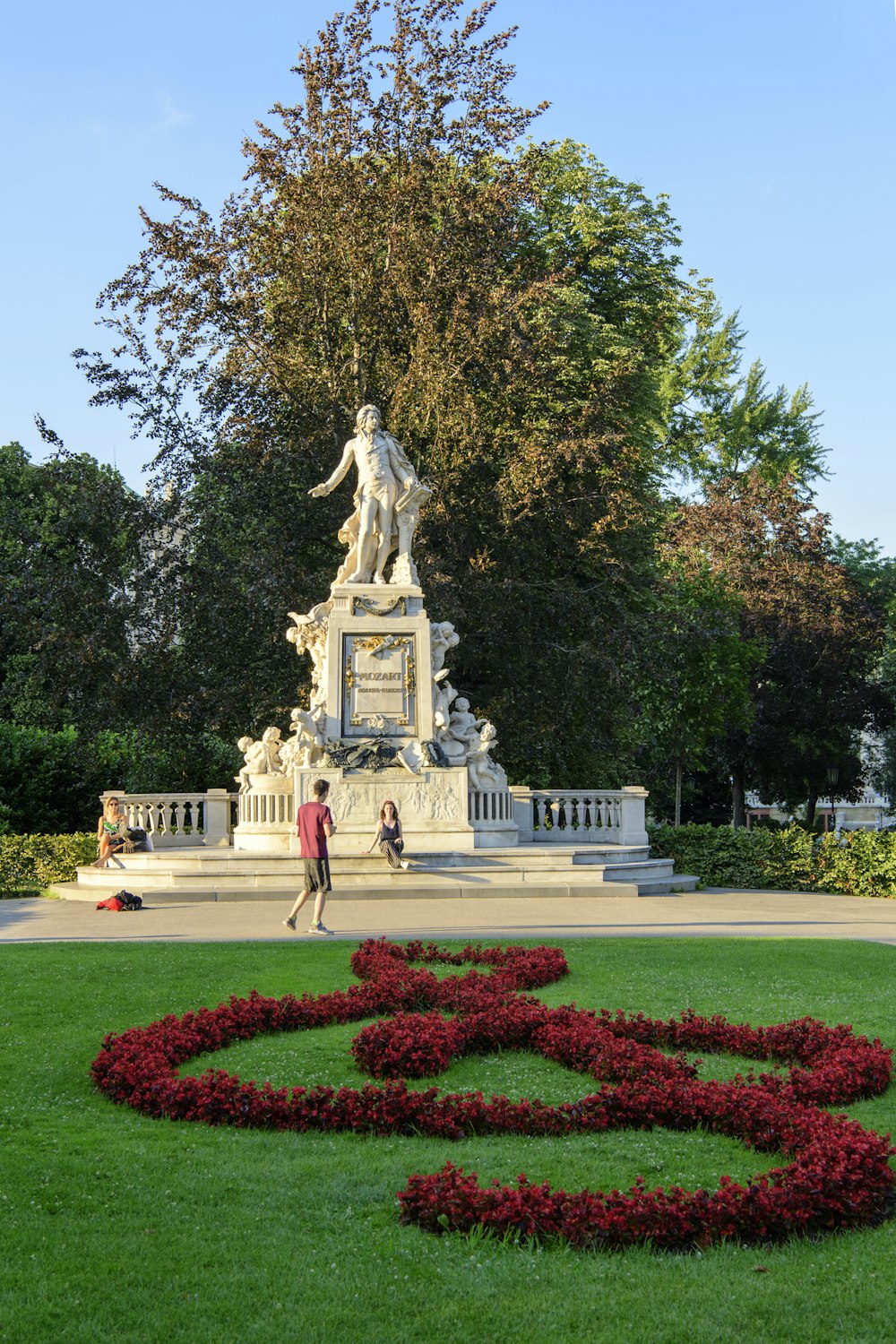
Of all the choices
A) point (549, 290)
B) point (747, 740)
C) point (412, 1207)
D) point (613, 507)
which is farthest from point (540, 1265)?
point (747, 740)

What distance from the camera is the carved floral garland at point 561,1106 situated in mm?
5180

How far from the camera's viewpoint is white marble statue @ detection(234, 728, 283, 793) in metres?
22.1

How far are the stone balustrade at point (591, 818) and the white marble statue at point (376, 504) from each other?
14.3 ft

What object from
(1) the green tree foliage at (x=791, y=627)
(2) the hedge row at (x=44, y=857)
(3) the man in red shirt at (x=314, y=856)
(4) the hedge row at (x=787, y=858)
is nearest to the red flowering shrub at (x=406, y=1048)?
(3) the man in red shirt at (x=314, y=856)

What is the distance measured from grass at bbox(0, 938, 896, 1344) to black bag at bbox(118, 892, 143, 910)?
8.58 metres

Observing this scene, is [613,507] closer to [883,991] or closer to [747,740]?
[747,740]

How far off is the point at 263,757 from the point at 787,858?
8862mm

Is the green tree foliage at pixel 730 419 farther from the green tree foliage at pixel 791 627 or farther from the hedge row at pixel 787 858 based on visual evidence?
the hedge row at pixel 787 858

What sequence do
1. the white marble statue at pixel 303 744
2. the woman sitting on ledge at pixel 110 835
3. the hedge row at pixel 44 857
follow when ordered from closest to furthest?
the woman sitting on ledge at pixel 110 835 → the white marble statue at pixel 303 744 → the hedge row at pixel 44 857

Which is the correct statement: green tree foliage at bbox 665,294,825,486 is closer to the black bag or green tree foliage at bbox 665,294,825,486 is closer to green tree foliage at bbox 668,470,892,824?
green tree foliage at bbox 668,470,892,824

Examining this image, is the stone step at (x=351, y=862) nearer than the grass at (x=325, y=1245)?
No

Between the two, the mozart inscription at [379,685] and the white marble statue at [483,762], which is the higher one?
the mozart inscription at [379,685]

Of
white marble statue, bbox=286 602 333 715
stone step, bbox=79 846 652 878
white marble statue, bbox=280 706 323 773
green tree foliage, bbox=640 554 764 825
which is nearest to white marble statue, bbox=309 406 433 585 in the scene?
white marble statue, bbox=286 602 333 715

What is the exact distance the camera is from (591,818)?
75.6 ft
